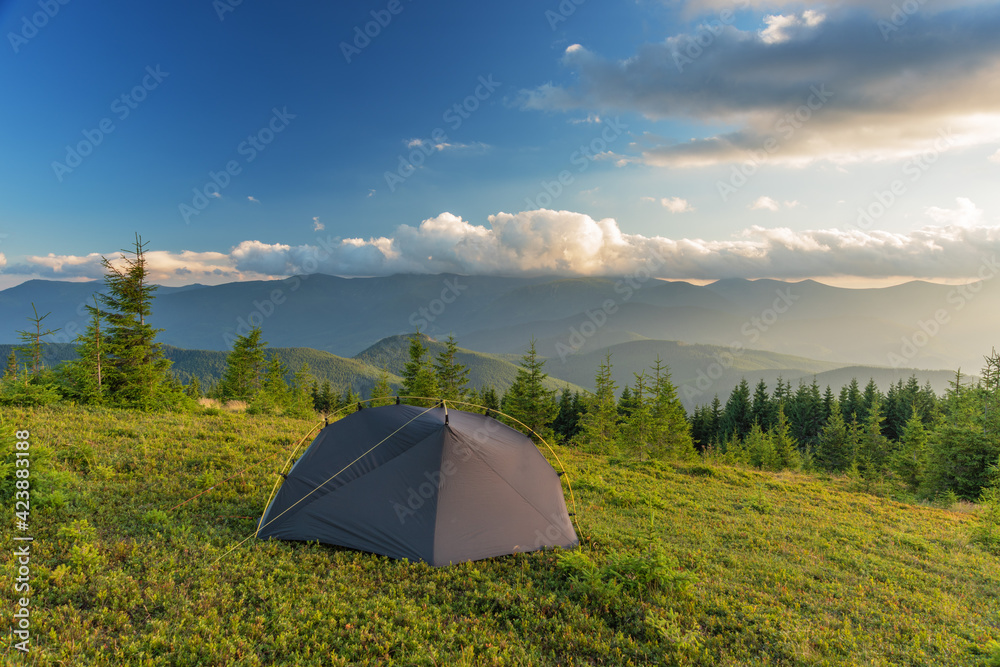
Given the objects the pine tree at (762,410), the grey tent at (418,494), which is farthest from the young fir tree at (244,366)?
the pine tree at (762,410)

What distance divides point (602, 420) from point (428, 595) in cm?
3610

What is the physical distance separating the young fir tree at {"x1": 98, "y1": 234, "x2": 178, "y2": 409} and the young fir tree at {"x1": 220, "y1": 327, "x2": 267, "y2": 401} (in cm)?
2578

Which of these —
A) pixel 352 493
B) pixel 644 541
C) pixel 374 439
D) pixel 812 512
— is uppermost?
pixel 374 439

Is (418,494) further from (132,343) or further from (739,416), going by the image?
(739,416)

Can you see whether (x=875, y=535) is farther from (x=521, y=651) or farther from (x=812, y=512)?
(x=521, y=651)

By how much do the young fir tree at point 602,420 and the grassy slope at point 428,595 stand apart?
91.8 feet

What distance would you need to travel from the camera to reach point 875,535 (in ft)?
38.1

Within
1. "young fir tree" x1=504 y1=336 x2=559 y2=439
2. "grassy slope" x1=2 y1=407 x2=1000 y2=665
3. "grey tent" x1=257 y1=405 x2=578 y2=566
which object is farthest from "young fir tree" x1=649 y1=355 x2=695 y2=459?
"grey tent" x1=257 y1=405 x2=578 y2=566

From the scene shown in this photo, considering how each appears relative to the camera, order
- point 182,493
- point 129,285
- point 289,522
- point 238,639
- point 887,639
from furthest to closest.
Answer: point 129,285 → point 182,493 → point 289,522 → point 887,639 → point 238,639

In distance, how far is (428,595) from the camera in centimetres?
666

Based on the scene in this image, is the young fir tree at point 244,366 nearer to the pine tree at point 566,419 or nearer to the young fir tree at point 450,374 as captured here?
the young fir tree at point 450,374

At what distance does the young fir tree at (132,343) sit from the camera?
698 inches

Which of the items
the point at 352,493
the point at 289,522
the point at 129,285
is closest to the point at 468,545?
the point at 352,493

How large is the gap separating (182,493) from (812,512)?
17842mm
